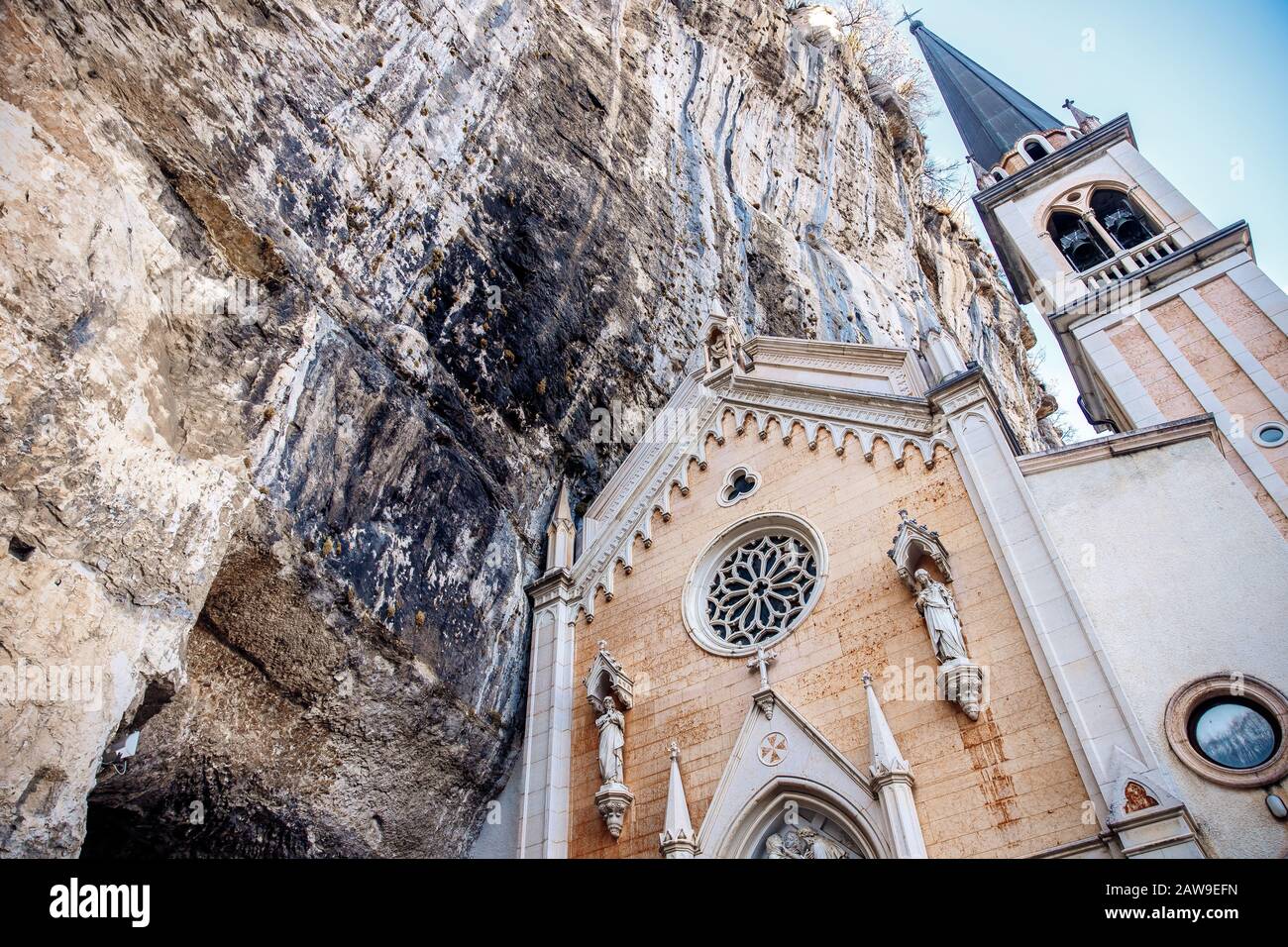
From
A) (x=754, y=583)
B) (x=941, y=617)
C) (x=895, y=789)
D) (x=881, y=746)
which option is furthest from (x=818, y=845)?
(x=754, y=583)

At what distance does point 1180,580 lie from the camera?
10883mm

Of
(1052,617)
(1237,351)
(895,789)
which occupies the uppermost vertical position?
(1237,351)

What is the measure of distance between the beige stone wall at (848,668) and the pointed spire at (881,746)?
28cm

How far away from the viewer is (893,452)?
1309 centimetres

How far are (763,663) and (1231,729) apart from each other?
16.8 feet

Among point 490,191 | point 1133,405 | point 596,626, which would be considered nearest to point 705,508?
point 596,626

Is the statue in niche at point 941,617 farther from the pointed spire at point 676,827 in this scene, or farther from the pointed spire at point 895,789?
the pointed spire at point 676,827

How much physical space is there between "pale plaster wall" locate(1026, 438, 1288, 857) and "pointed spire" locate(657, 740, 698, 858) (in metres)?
5.15

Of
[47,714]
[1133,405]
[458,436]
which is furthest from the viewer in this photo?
[1133,405]

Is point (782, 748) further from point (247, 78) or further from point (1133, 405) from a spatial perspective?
point (247, 78)

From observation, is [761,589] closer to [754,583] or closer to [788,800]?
[754,583]

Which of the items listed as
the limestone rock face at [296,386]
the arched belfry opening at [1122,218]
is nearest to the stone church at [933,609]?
the arched belfry opening at [1122,218]

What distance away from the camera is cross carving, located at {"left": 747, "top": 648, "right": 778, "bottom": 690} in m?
11.9
